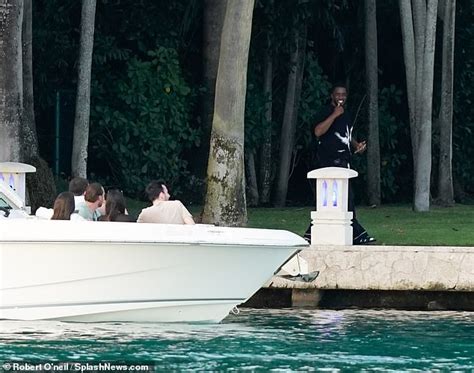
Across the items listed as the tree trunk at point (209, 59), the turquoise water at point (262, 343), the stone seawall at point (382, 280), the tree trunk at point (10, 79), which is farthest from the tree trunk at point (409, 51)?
the turquoise water at point (262, 343)

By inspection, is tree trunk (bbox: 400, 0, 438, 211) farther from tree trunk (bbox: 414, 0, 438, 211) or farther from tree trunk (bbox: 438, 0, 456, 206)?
tree trunk (bbox: 438, 0, 456, 206)

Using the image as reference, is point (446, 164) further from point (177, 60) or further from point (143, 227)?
point (143, 227)

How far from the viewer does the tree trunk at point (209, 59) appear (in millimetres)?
26328

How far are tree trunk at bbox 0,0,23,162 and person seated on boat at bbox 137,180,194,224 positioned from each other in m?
3.93

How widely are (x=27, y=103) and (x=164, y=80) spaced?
5539 mm

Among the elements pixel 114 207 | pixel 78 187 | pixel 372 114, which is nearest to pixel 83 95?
pixel 78 187

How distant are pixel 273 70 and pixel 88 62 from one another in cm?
686

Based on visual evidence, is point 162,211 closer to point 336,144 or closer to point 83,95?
point 336,144

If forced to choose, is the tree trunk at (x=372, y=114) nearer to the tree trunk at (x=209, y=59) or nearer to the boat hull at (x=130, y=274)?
the tree trunk at (x=209, y=59)

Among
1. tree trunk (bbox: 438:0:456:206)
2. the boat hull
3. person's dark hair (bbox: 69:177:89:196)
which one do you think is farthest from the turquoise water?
tree trunk (bbox: 438:0:456:206)

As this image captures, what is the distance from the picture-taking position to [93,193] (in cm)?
1599

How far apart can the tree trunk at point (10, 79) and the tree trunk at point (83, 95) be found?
8.19 ft

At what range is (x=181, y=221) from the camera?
627 inches

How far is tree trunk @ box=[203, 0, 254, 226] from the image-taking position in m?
19.3
